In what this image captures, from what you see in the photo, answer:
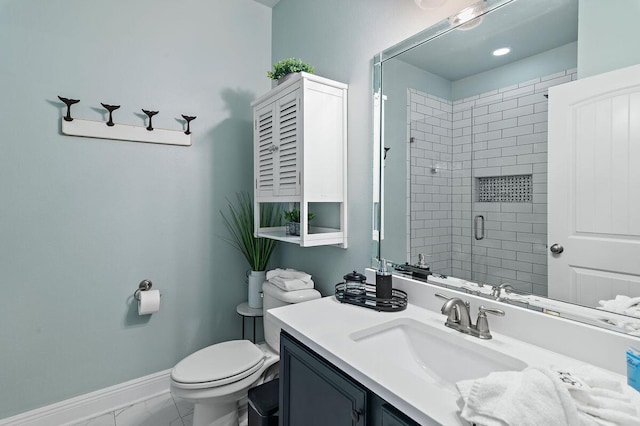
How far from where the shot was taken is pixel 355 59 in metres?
A: 1.71

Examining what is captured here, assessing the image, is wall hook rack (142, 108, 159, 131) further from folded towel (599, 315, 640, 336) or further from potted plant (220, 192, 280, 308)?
folded towel (599, 315, 640, 336)

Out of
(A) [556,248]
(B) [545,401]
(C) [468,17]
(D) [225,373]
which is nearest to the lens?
(B) [545,401]

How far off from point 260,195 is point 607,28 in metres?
1.69

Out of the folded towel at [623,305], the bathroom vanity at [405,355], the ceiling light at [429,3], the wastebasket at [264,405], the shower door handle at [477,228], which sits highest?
the ceiling light at [429,3]

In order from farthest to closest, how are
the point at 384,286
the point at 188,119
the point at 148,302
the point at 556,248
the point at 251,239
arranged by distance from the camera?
1. the point at 251,239
2. the point at 188,119
3. the point at 148,302
4. the point at 384,286
5. the point at 556,248

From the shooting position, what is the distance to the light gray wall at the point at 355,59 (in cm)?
150

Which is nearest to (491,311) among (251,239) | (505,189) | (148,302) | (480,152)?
(505,189)

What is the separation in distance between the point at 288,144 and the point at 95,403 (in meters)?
1.86

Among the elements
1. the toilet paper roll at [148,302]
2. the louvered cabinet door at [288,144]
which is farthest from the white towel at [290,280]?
the toilet paper roll at [148,302]

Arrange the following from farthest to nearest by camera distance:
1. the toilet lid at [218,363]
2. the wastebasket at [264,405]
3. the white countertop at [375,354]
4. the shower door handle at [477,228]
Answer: the toilet lid at [218,363]
the wastebasket at [264,405]
the shower door handle at [477,228]
the white countertop at [375,354]

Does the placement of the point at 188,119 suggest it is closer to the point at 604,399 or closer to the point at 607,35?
the point at 607,35

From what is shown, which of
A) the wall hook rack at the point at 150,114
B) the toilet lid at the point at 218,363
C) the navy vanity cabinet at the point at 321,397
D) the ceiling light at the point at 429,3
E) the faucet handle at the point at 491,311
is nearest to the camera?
the navy vanity cabinet at the point at 321,397

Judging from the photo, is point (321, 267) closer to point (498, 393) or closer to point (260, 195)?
point (260, 195)

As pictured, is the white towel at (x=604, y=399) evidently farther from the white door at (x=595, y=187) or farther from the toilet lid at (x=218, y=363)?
the toilet lid at (x=218, y=363)
